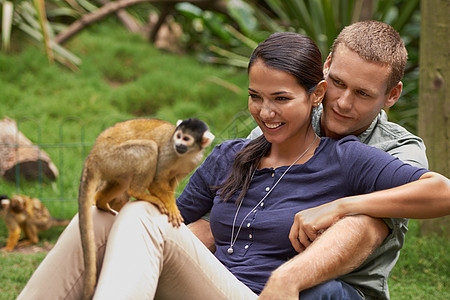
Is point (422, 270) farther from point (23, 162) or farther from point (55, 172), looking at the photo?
point (23, 162)

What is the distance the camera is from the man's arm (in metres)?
1.49

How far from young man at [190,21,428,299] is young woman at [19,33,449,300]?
5 cm

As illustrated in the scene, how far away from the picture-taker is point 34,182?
5094mm

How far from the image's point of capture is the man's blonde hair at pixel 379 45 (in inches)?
71.3

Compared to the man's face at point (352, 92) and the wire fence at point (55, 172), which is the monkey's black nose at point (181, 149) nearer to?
the man's face at point (352, 92)

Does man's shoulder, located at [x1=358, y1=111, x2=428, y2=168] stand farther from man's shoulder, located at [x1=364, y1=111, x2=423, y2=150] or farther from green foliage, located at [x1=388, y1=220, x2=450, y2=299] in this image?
green foliage, located at [x1=388, y1=220, x2=450, y2=299]

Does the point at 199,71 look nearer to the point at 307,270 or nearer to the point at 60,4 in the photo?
the point at 60,4

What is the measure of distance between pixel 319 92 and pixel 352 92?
0.11 meters

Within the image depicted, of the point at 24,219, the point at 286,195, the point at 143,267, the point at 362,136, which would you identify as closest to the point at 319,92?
the point at 362,136

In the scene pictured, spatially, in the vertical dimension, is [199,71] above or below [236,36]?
below

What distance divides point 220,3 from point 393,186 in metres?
6.32

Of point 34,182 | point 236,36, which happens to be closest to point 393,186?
point 34,182

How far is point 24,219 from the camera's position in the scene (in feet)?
13.8

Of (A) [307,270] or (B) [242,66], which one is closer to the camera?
(A) [307,270]
